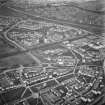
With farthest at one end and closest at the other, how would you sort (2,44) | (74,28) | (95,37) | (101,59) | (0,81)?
(74,28)
(95,37)
(2,44)
(101,59)
(0,81)

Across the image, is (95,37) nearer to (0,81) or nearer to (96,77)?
(96,77)

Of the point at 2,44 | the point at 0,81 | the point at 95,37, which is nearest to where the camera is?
the point at 0,81

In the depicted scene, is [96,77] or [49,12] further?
[49,12]

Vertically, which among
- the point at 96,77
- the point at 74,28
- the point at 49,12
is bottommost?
the point at 96,77

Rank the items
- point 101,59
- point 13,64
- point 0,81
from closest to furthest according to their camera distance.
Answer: point 0,81, point 13,64, point 101,59

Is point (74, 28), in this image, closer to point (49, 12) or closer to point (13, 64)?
point (49, 12)

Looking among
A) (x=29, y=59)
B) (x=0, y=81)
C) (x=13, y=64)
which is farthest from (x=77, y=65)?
(x=0, y=81)

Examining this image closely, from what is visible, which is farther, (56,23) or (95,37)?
(56,23)

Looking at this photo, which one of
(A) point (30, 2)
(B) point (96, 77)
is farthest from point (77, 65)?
(A) point (30, 2)

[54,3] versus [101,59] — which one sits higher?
[54,3]
